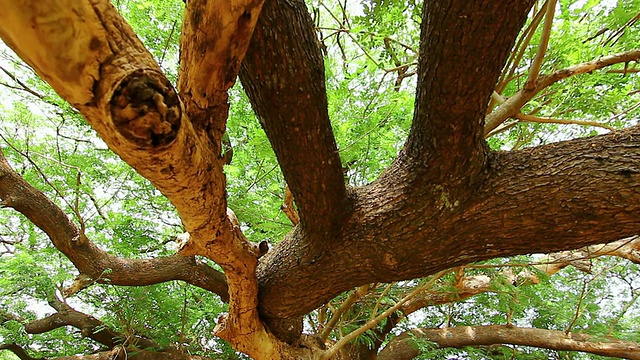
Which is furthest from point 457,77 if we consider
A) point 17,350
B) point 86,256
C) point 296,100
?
point 17,350

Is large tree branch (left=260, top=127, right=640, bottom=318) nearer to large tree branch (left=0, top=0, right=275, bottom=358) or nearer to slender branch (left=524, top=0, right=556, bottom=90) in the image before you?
slender branch (left=524, top=0, right=556, bottom=90)

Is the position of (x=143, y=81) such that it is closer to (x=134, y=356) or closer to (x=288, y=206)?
(x=288, y=206)

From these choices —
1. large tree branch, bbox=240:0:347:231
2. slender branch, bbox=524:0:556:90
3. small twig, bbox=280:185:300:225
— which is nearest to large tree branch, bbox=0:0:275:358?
large tree branch, bbox=240:0:347:231

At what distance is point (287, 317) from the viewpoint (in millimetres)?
2414

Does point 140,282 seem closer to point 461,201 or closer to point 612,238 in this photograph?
point 461,201

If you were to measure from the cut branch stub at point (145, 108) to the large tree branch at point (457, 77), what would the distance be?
0.95 metres

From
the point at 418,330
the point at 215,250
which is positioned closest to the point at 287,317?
the point at 215,250

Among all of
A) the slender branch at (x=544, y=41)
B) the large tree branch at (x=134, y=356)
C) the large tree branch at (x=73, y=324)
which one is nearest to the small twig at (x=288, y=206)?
the slender branch at (x=544, y=41)

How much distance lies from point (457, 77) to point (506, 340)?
407 cm

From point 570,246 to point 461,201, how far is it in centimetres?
50

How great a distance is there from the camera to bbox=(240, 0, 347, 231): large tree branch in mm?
1283

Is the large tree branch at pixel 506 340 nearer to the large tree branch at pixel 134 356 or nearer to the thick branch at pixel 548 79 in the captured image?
the large tree branch at pixel 134 356

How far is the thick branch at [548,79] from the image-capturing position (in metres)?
1.88

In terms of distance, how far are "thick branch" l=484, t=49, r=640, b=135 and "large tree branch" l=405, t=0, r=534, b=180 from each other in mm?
621
